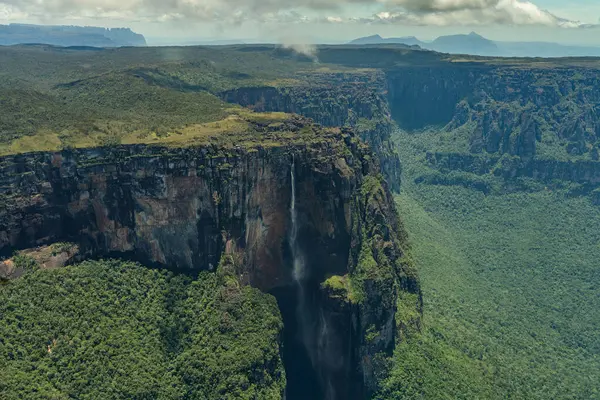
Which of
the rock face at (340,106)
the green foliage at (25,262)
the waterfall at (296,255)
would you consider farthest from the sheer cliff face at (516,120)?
the green foliage at (25,262)

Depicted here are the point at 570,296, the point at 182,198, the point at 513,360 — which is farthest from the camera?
the point at 570,296

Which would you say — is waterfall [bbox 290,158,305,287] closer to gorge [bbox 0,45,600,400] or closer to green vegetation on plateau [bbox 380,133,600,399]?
gorge [bbox 0,45,600,400]

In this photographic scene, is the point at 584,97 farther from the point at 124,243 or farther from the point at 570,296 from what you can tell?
the point at 124,243

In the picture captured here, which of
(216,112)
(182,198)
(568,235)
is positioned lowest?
(568,235)

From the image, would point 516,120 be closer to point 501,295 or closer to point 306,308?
point 501,295

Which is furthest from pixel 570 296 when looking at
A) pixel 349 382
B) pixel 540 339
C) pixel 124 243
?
pixel 124 243

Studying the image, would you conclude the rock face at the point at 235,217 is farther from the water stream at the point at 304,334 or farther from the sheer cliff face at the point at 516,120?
the sheer cliff face at the point at 516,120

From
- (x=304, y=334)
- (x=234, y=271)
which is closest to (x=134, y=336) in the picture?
(x=234, y=271)
